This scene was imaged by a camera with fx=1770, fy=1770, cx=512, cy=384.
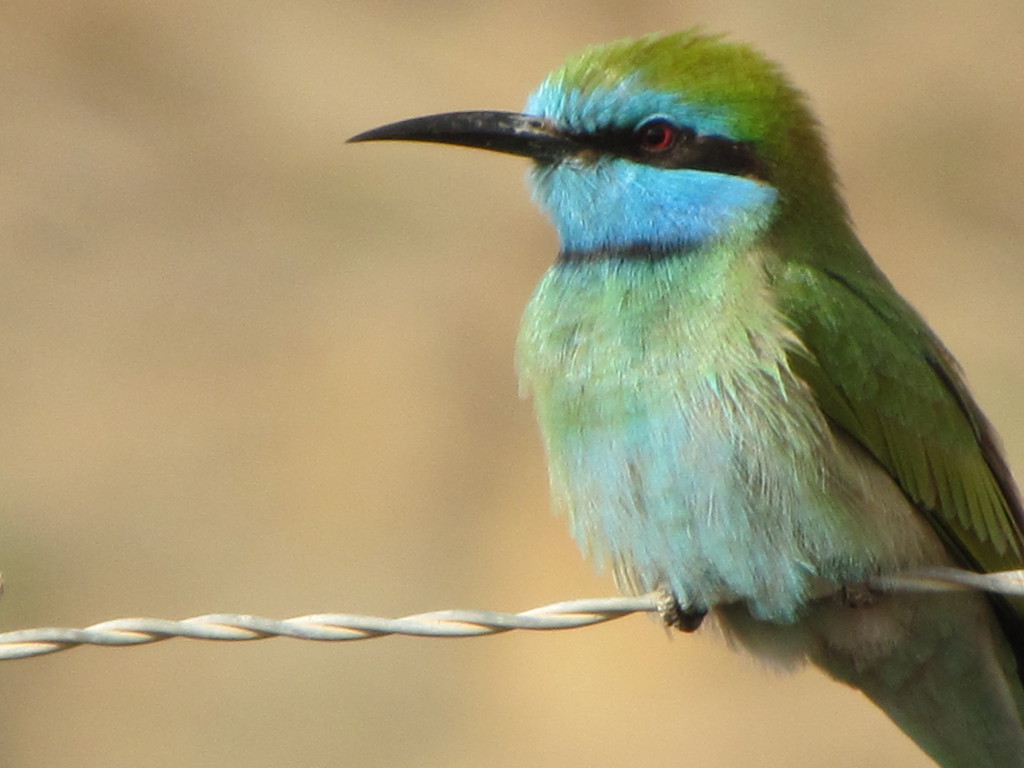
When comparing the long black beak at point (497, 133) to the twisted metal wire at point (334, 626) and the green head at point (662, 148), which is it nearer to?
the green head at point (662, 148)

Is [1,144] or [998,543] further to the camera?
[1,144]

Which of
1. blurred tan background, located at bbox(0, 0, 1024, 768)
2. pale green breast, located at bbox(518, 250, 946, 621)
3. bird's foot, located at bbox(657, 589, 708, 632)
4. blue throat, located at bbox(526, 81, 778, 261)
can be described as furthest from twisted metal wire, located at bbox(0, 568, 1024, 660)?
blurred tan background, located at bbox(0, 0, 1024, 768)

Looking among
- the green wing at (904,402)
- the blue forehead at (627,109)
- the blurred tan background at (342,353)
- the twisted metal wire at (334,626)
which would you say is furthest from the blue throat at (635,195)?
the blurred tan background at (342,353)

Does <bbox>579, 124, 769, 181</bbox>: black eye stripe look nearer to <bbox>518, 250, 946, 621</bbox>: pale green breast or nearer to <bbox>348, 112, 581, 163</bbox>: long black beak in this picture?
<bbox>348, 112, 581, 163</bbox>: long black beak

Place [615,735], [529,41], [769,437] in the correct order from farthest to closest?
[529,41] → [615,735] → [769,437]

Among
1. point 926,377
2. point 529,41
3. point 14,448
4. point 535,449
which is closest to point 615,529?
point 926,377

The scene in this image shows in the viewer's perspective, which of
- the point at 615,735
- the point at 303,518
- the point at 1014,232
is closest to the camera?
the point at 615,735

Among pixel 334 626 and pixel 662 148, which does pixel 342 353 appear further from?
pixel 334 626

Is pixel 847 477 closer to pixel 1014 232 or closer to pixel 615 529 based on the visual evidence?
pixel 615 529
